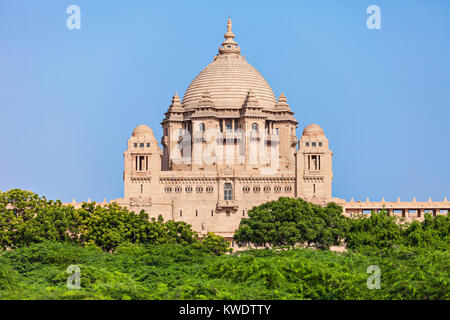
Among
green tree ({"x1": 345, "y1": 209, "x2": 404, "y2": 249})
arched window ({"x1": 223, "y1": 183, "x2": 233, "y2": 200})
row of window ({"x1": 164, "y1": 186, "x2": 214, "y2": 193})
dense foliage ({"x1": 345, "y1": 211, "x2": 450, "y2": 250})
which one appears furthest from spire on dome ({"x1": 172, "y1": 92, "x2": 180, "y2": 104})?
dense foliage ({"x1": 345, "y1": 211, "x2": 450, "y2": 250})

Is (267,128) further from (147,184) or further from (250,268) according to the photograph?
(250,268)

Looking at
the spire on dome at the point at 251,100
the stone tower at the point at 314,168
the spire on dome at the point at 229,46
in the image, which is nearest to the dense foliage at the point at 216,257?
the stone tower at the point at 314,168

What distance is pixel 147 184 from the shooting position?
120 m

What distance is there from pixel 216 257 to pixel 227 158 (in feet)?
175

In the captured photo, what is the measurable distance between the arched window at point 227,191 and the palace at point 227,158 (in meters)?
0.12

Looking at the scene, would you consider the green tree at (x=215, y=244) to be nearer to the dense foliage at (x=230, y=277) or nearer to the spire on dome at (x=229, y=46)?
the dense foliage at (x=230, y=277)

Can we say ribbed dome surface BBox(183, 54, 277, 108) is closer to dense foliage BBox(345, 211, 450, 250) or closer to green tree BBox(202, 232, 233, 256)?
green tree BBox(202, 232, 233, 256)

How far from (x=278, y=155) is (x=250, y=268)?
7590 centimetres

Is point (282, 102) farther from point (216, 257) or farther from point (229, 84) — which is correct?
point (216, 257)

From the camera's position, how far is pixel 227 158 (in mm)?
130875

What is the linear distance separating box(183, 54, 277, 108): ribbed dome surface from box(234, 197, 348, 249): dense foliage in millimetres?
32897
